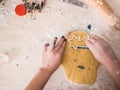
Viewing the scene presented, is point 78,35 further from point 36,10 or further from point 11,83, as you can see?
point 11,83

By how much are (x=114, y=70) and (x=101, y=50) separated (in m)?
0.09

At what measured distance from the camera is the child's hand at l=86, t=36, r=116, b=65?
1.08m

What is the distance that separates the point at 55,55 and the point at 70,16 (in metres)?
0.17

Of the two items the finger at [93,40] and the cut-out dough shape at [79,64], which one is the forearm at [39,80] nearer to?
the cut-out dough shape at [79,64]

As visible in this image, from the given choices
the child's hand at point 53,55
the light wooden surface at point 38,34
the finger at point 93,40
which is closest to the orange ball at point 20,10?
the light wooden surface at point 38,34

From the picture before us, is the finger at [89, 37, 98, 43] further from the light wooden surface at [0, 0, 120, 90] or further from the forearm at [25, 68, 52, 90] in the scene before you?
the forearm at [25, 68, 52, 90]

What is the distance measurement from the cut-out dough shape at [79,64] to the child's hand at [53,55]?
0.07 feet

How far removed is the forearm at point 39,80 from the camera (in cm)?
105

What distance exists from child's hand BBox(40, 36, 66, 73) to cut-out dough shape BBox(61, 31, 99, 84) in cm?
2

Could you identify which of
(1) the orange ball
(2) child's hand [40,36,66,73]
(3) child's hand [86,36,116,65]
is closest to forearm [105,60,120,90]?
(3) child's hand [86,36,116,65]

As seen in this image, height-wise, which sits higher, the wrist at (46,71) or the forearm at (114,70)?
the forearm at (114,70)

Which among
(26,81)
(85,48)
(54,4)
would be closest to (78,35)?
(85,48)

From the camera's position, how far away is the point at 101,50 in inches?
42.4

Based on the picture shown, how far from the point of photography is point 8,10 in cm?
114
